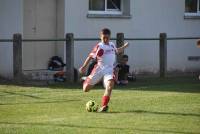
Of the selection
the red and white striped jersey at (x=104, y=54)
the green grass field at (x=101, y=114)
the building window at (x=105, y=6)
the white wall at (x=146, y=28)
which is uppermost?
the building window at (x=105, y=6)

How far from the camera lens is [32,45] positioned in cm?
2186

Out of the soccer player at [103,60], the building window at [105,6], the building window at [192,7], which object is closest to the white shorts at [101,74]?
the soccer player at [103,60]

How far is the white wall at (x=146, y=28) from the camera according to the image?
22141mm

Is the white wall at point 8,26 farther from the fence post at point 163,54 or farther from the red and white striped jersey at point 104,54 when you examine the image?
the red and white striped jersey at point 104,54

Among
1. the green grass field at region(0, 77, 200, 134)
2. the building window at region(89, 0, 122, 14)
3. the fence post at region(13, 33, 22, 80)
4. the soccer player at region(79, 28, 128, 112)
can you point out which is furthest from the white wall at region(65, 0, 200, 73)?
the soccer player at region(79, 28, 128, 112)

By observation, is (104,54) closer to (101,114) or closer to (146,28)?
(101,114)

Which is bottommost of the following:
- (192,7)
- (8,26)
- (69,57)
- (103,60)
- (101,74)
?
(101,74)

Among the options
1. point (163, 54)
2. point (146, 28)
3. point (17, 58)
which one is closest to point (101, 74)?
point (17, 58)

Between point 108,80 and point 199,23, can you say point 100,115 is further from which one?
point 199,23

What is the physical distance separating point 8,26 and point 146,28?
5.48 metres

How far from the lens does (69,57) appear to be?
20.1 m

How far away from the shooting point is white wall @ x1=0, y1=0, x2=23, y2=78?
20688 millimetres

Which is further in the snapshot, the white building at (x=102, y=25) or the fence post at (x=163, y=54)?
the fence post at (x=163, y=54)

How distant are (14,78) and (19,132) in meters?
8.07
